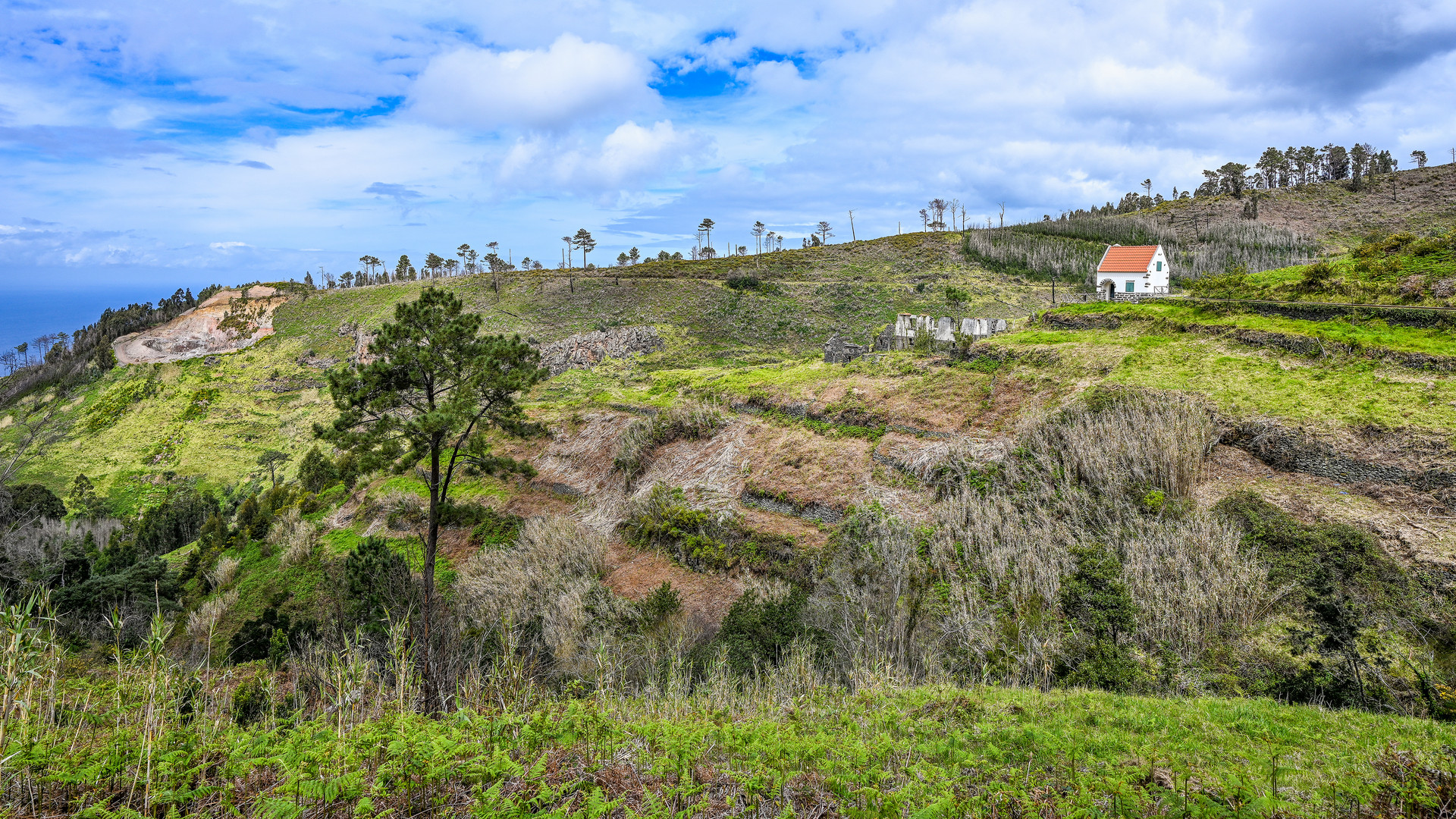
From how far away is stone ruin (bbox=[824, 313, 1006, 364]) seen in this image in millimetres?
26156

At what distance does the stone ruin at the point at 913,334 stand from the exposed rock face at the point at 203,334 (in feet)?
248

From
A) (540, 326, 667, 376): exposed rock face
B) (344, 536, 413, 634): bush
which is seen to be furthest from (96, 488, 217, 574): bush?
(344, 536, 413, 634): bush

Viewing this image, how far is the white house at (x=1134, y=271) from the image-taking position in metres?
37.3

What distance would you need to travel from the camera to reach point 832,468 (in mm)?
18625

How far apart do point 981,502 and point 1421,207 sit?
76220 millimetres

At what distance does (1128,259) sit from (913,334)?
1964cm

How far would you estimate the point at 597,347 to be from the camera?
4725 cm

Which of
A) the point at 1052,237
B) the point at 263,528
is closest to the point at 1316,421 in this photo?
the point at 263,528

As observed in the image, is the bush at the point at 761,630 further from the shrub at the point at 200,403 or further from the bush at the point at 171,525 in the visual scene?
the shrub at the point at 200,403

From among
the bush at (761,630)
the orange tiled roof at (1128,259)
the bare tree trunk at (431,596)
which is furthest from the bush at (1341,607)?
the orange tiled roof at (1128,259)

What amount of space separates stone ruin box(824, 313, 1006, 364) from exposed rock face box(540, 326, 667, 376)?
21574 millimetres

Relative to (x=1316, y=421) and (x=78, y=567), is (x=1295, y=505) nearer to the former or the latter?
(x=1316, y=421)

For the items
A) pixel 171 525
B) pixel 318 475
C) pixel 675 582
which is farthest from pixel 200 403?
pixel 675 582

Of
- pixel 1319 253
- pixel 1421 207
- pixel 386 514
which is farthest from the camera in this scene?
pixel 1421 207
